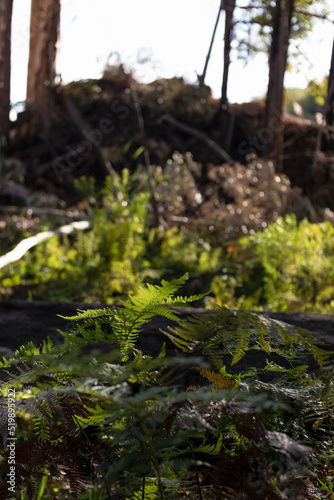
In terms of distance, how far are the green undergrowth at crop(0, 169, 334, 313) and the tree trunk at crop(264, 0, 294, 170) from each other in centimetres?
549

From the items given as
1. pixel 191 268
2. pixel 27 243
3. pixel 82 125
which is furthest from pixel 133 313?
pixel 82 125

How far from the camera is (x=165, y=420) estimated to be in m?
0.79

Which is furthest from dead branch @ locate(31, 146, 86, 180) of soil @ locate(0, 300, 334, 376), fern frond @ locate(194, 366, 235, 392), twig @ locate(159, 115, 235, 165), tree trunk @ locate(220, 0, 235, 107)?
fern frond @ locate(194, 366, 235, 392)

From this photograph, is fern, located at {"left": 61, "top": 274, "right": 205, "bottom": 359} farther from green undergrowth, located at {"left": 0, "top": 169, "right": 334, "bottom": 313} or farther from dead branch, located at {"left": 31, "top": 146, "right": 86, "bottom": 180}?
dead branch, located at {"left": 31, "top": 146, "right": 86, "bottom": 180}

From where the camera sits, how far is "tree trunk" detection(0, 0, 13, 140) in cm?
1006

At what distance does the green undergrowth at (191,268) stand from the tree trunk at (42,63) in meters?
6.61

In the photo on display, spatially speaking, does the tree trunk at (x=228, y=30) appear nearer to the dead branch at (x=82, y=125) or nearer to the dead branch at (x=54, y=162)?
the dead branch at (x=82, y=125)

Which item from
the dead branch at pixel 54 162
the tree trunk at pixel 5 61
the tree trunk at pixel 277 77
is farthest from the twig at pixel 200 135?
the tree trunk at pixel 5 61

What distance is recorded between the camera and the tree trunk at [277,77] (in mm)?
9789

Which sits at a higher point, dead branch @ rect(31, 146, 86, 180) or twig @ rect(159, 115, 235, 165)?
twig @ rect(159, 115, 235, 165)

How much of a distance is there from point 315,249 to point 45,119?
927 cm

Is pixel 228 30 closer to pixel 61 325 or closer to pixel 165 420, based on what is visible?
pixel 61 325

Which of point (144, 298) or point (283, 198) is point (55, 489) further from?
point (283, 198)

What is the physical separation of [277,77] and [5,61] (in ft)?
18.8
